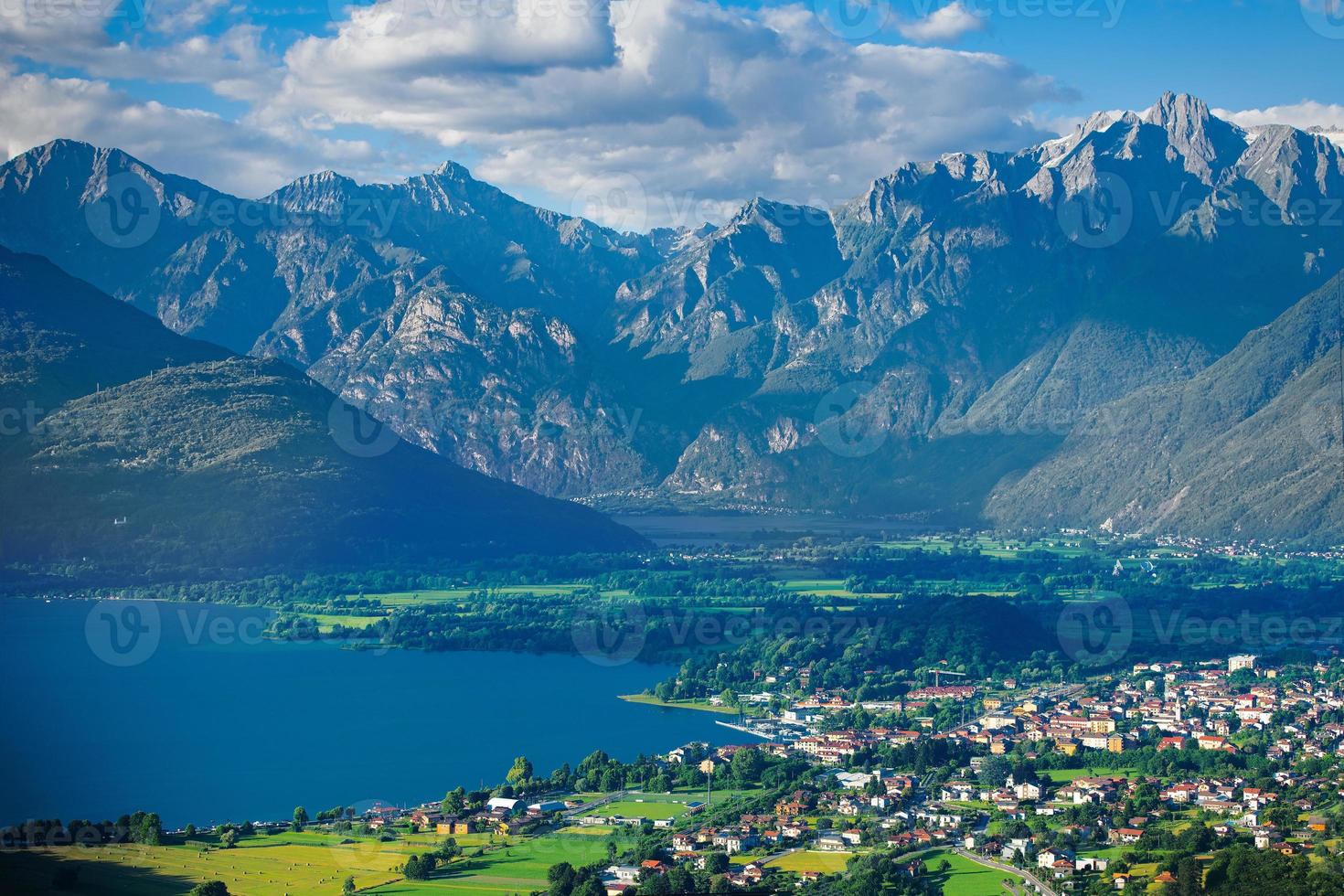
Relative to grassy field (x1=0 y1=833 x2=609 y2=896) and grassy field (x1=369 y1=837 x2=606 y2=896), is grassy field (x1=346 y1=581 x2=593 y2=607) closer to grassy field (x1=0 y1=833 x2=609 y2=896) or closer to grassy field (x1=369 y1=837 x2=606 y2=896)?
grassy field (x1=0 y1=833 x2=609 y2=896)

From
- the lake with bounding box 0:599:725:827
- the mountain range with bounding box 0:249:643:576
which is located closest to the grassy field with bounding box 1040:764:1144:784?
the lake with bounding box 0:599:725:827

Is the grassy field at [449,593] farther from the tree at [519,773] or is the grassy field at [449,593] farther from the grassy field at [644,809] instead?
the grassy field at [644,809]

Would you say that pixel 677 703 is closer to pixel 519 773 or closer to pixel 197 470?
pixel 519 773

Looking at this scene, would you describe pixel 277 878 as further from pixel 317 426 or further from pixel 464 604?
pixel 317 426

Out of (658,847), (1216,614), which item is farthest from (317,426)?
(658,847)

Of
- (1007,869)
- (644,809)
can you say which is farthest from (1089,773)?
(644,809)

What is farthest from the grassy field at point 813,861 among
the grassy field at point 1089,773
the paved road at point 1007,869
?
the grassy field at point 1089,773
